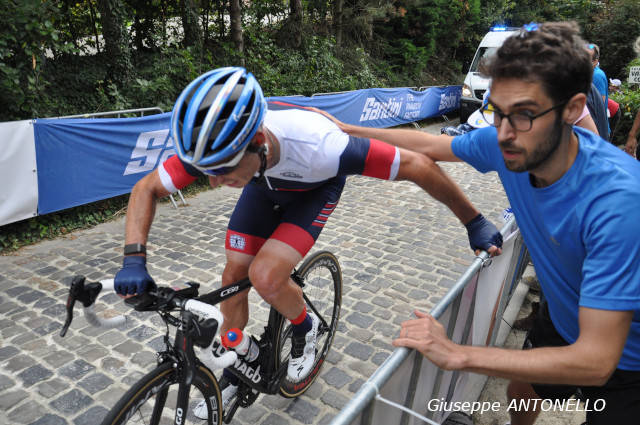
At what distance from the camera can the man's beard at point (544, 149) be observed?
5.13ft

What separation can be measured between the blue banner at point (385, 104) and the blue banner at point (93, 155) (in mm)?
3089

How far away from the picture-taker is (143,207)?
2305 millimetres

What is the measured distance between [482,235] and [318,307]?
1746mm

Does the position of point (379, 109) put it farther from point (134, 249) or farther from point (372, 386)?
point (372, 386)

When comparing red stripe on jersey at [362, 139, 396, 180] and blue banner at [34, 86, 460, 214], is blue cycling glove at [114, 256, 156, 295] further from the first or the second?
blue banner at [34, 86, 460, 214]

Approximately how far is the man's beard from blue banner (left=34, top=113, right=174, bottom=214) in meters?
5.88

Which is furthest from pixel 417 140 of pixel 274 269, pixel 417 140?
pixel 274 269

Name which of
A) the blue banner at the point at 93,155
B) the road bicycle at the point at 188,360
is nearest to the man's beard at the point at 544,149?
the road bicycle at the point at 188,360

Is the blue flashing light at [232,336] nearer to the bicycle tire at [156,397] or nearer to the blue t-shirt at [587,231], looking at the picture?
the bicycle tire at [156,397]

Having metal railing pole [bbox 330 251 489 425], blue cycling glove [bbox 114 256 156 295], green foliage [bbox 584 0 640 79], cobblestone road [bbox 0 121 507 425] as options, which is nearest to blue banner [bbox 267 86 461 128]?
cobblestone road [bbox 0 121 507 425]

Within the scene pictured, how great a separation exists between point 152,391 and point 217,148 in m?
1.20

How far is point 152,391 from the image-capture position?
1.97 meters

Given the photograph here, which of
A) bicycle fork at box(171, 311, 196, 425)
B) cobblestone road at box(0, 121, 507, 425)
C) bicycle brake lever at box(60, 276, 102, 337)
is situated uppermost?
bicycle brake lever at box(60, 276, 102, 337)

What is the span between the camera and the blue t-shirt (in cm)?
138
